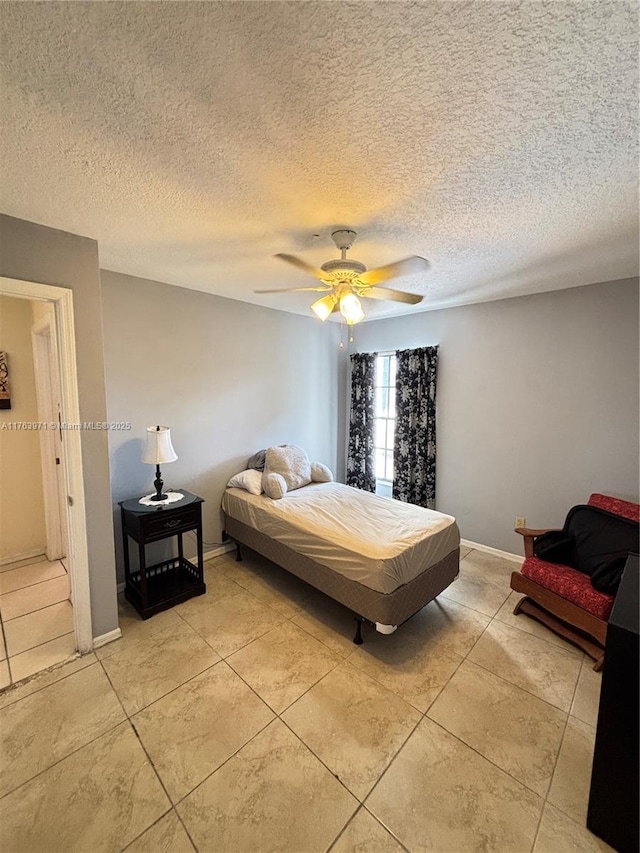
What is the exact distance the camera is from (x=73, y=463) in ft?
6.68

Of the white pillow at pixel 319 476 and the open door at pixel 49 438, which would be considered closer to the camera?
the open door at pixel 49 438

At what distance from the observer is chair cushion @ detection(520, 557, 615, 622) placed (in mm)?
2068

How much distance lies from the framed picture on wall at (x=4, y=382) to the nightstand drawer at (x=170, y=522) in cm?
182

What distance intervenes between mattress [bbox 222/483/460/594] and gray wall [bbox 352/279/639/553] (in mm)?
1114

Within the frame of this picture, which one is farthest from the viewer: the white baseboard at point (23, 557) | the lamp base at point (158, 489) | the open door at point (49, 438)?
the white baseboard at point (23, 557)

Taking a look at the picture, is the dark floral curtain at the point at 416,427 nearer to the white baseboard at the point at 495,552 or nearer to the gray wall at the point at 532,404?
the gray wall at the point at 532,404

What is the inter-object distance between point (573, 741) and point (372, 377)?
3.56 m

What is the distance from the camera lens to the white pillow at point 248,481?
324 cm

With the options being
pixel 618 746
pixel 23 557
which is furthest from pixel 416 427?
pixel 23 557

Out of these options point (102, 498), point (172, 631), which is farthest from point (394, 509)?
point (102, 498)

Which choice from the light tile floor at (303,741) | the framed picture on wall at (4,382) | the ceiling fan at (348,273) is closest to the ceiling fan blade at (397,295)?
the ceiling fan at (348,273)

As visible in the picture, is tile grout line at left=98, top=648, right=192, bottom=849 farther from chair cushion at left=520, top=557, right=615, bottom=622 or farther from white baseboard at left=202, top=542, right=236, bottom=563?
chair cushion at left=520, top=557, right=615, bottom=622

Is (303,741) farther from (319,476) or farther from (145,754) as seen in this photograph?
(319,476)

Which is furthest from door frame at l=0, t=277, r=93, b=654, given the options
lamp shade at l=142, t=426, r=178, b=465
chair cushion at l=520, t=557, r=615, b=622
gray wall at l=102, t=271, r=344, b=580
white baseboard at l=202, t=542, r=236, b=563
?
chair cushion at l=520, t=557, r=615, b=622
